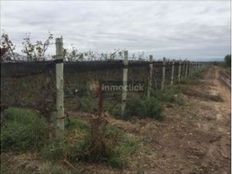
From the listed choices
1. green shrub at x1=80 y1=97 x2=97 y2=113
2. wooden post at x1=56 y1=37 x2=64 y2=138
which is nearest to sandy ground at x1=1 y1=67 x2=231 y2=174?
green shrub at x1=80 y1=97 x2=97 y2=113

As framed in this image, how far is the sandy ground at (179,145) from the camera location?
260 inches

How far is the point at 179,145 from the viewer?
8273 millimetres

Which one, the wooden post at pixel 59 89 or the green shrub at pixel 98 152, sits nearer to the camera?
the green shrub at pixel 98 152

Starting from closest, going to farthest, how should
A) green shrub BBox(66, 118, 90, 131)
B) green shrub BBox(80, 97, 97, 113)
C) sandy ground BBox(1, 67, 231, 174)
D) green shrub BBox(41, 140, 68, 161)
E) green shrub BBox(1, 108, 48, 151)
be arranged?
green shrub BBox(41, 140, 68, 161) → sandy ground BBox(1, 67, 231, 174) → green shrub BBox(1, 108, 48, 151) → green shrub BBox(66, 118, 90, 131) → green shrub BBox(80, 97, 97, 113)

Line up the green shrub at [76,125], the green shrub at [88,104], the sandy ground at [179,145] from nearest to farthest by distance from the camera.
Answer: the sandy ground at [179,145], the green shrub at [76,125], the green shrub at [88,104]

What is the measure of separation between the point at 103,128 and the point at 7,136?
4.92 feet

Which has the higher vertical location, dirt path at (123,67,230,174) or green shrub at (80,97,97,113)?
green shrub at (80,97,97,113)

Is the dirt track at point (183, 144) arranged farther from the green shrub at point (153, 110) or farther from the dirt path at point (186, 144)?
the green shrub at point (153, 110)

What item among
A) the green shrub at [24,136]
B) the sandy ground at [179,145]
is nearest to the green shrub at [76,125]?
the green shrub at [24,136]

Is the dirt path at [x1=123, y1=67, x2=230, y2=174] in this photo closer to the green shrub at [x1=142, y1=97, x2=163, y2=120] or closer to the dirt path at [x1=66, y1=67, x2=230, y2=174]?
the dirt path at [x1=66, y1=67, x2=230, y2=174]

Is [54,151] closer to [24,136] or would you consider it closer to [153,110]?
[24,136]

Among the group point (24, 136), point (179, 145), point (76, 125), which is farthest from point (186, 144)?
point (24, 136)

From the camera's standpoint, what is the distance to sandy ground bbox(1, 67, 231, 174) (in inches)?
260

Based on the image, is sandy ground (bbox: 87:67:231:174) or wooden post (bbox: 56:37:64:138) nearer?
sandy ground (bbox: 87:67:231:174)
